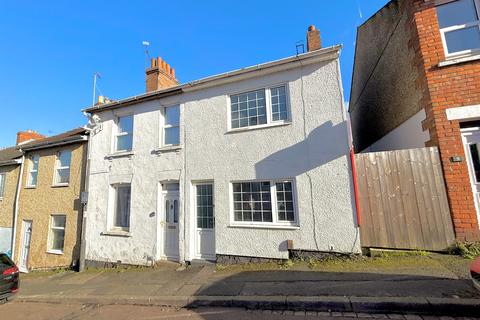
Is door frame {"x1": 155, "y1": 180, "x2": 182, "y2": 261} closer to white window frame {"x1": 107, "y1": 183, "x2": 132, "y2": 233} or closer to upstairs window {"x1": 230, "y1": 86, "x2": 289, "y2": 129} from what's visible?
white window frame {"x1": 107, "y1": 183, "x2": 132, "y2": 233}

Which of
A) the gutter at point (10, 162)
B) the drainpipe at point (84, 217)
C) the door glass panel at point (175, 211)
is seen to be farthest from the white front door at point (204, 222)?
the gutter at point (10, 162)

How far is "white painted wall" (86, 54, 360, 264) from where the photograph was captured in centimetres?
617

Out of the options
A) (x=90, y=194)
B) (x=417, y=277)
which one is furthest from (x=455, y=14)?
(x=90, y=194)

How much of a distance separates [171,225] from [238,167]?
10.2 ft

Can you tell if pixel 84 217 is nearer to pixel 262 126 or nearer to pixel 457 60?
pixel 262 126

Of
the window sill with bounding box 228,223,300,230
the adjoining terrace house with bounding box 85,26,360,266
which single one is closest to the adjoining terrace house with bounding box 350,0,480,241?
the adjoining terrace house with bounding box 85,26,360,266

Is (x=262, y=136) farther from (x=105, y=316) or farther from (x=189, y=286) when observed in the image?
(x=105, y=316)

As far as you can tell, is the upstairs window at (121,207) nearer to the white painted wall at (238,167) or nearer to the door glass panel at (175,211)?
the white painted wall at (238,167)

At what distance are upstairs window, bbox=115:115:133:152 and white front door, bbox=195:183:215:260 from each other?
3.60m

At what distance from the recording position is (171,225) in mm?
7953

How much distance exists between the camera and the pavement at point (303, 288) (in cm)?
374

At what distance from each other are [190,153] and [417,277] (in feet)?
21.3

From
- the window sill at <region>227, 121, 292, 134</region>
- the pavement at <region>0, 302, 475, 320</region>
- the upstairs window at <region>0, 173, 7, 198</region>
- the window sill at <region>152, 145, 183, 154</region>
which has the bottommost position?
the pavement at <region>0, 302, 475, 320</region>

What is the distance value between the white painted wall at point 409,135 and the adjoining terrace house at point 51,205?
11943 millimetres
